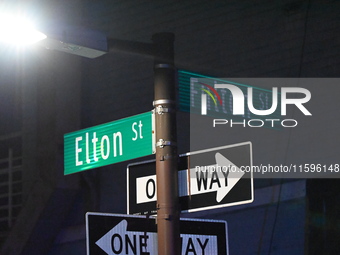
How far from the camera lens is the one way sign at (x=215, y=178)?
610 cm

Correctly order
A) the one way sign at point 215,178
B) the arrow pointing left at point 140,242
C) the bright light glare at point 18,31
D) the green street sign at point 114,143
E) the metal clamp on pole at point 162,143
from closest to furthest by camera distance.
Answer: the bright light glare at point 18,31
the one way sign at point 215,178
the metal clamp on pole at point 162,143
the arrow pointing left at point 140,242
the green street sign at point 114,143

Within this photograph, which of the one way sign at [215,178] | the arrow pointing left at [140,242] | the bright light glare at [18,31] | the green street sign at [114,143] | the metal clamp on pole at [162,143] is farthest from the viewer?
the green street sign at [114,143]

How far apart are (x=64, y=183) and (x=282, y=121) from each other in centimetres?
465

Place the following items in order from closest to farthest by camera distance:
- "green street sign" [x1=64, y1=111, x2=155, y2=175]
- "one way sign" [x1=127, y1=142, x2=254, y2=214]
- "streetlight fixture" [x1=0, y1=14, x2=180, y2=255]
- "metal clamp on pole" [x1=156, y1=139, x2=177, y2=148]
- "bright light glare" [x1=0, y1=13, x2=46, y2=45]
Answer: "bright light glare" [x1=0, y1=13, x2=46, y2=45] < "streetlight fixture" [x1=0, y1=14, x2=180, y2=255] < "one way sign" [x1=127, y1=142, x2=254, y2=214] < "metal clamp on pole" [x1=156, y1=139, x2=177, y2=148] < "green street sign" [x1=64, y1=111, x2=155, y2=175]

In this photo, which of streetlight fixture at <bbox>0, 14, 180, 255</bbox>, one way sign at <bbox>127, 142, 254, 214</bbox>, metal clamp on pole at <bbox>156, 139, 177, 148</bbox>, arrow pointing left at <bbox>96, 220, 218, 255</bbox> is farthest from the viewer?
arrow pointing left at <bbox>96, 220, 218, 255</bbox>

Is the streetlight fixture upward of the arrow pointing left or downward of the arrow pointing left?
upward

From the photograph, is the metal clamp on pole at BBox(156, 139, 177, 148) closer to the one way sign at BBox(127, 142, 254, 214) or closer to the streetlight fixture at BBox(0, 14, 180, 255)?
the streetlight fixture at BBox(0, 14, 180, 255)

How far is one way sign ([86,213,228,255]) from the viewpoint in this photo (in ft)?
21.0

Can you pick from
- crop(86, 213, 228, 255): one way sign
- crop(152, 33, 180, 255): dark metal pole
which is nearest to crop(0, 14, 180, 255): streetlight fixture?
crop(152, 33, 180, 255): dark metal pole

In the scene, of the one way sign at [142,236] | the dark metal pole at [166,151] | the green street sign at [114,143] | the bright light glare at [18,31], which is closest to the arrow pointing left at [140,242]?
the one way sign at [142,236]

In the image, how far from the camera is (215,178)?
6.23 m

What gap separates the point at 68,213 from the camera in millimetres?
14102

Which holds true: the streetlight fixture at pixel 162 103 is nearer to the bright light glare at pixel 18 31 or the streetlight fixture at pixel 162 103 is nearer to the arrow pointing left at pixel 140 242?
the bright light glare at pixel 18 31

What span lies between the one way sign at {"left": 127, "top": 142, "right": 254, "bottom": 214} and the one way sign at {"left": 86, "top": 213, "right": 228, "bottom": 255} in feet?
0.73
